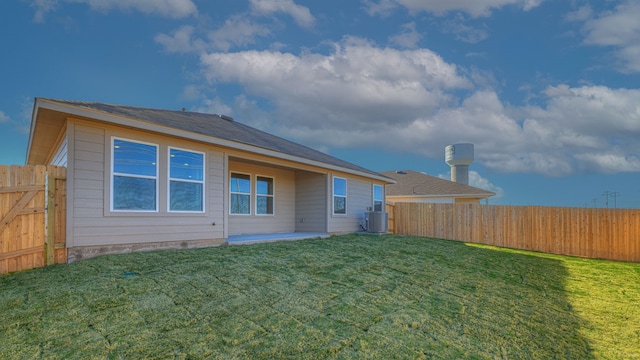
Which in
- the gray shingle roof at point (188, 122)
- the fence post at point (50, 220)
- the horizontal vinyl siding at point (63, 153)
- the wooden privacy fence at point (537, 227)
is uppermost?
the gray shingle roof at point (188, 122)

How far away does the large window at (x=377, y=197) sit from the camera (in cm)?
1484

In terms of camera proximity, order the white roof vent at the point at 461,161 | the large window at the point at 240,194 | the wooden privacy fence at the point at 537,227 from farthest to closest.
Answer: the white roof vent at the point at 461,161 < the wooden privacy fence at the point at 537,227 < the large window at the point at 240,194

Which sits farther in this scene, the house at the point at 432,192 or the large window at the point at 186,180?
the house at the point at 432,192

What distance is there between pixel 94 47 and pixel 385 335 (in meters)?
11.7

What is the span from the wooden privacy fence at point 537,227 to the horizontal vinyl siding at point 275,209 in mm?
5935

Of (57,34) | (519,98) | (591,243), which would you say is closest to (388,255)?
(591,243)

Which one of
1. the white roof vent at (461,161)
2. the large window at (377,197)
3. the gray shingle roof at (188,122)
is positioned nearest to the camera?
the gray shingle roof at (188,122)

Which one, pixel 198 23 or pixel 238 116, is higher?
pixel 198 23

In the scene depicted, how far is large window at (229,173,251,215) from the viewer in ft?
33.8

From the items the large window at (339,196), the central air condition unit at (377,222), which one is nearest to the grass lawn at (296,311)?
the large window at (339,196)

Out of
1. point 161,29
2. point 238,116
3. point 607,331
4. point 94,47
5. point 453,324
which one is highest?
point 161,29

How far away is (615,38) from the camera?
12.1 m

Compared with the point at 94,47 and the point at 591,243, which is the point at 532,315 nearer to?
the point at 591,243

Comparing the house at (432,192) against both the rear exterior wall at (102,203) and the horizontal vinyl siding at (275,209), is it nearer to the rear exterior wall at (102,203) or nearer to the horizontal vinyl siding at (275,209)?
the horizontal vinyl siding at (275,209)
